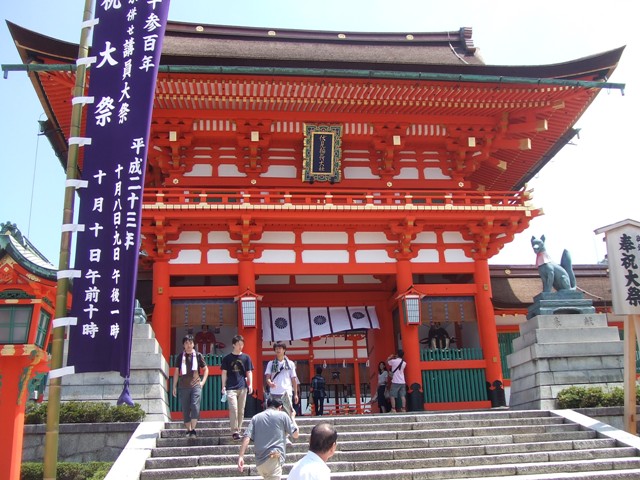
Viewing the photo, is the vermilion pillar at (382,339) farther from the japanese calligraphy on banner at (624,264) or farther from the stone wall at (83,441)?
the stone wall at (83,441)

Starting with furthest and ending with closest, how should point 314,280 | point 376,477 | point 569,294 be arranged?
point 314,280 → point 569,294 → point 376,477

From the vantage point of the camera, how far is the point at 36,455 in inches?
390

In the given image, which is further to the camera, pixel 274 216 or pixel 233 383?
pixel 274 216

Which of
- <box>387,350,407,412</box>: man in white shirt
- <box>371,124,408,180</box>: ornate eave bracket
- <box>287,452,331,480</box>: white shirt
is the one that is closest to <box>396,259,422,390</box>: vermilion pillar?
<box>387,350,407,412</box>: man in white shirt

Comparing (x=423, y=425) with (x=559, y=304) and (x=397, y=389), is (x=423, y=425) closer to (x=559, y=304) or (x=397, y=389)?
(x=397, y=389)

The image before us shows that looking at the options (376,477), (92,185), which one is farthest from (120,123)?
(376,477)

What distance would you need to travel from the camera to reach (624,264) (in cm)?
1073

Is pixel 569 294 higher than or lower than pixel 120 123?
lower

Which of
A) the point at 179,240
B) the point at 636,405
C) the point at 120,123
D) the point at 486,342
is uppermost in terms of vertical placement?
the point at 179,240

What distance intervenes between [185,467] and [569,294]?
27.9 ft

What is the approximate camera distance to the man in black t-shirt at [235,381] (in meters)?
9.41

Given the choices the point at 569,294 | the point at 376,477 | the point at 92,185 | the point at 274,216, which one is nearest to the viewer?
the point at 92,185

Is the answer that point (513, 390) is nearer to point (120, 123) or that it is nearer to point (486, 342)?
point (486, 342)

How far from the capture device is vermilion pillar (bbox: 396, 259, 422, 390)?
49.2ft
